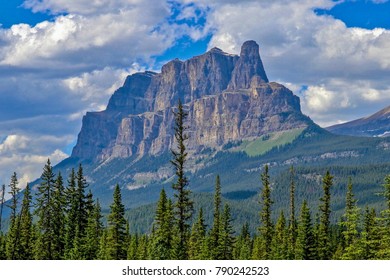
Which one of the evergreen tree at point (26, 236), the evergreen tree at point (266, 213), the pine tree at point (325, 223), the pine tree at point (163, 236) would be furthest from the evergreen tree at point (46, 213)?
the pine tree at point (325, 223)

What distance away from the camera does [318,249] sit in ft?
255

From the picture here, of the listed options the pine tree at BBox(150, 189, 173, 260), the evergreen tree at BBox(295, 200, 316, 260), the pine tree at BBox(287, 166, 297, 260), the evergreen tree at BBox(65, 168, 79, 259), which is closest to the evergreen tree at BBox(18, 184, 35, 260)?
the evergreen tree at BBox(65, 168, 79, 259)

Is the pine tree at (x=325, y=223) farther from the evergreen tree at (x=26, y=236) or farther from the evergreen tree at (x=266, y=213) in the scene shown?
the evergreen tree at (x=26, y=236)

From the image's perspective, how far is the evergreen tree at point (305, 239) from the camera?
77669 mm

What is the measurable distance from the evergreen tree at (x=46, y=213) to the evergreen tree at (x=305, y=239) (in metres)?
30.5

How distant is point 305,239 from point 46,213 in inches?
1264

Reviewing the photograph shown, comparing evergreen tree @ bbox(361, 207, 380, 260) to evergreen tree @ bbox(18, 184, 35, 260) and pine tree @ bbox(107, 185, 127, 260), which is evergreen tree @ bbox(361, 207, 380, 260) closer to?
pine tree @ bbox(107, 185, 127, 260)

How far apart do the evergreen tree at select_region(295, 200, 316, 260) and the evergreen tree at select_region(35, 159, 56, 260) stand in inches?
1199

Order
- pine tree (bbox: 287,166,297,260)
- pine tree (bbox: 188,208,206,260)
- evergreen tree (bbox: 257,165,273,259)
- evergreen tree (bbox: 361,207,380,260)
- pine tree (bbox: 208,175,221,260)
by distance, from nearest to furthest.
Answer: evergreen tree (bbox: 361,207,380,260), evergreen tree (bbox: 257,165,273,259), pine tree (bbox: 287,166,297,260), pine tree (bbox: 208,175,221,260), pine tree (bbox: 188,208,206,260)

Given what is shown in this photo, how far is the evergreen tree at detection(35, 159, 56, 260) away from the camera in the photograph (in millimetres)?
76125
